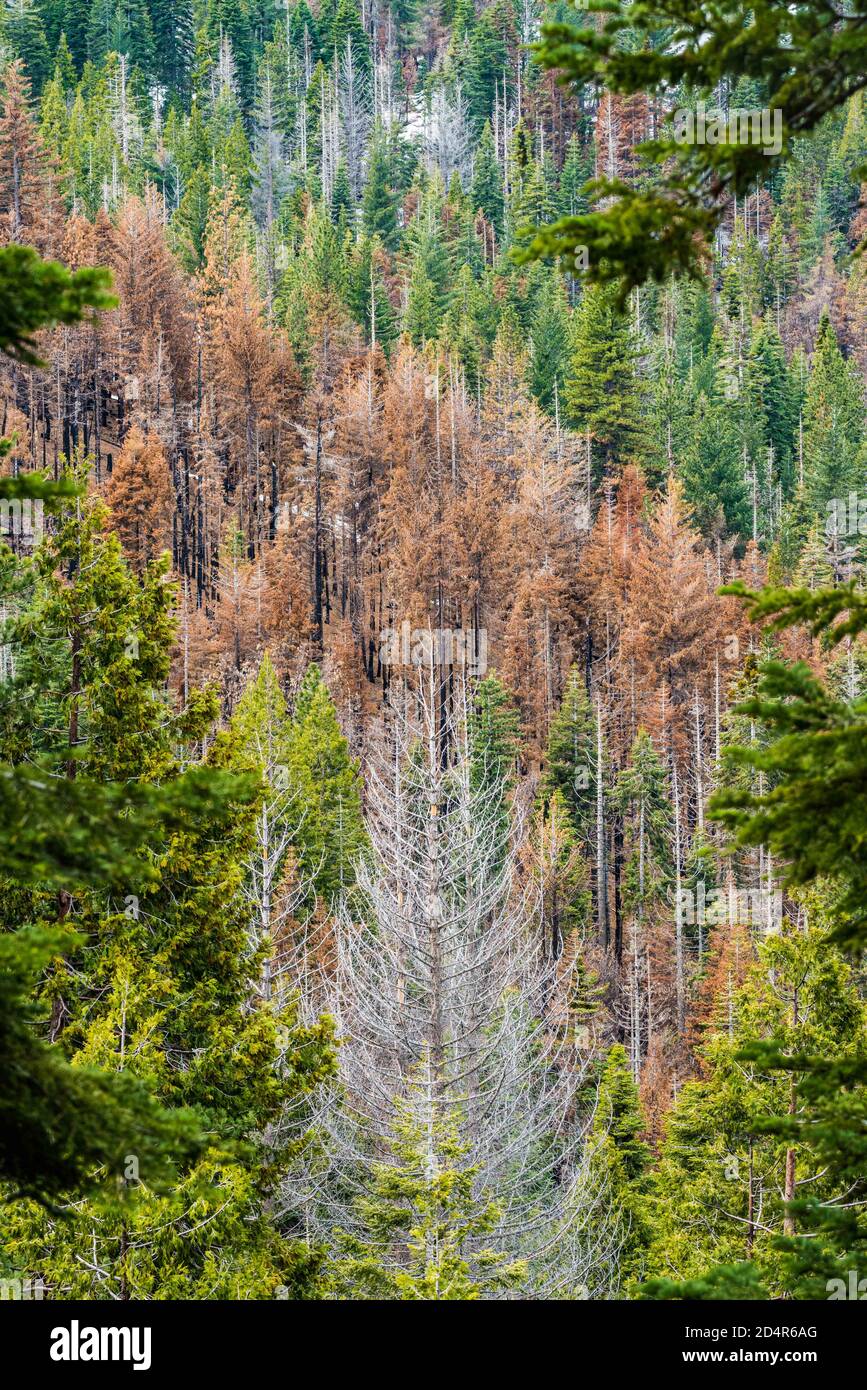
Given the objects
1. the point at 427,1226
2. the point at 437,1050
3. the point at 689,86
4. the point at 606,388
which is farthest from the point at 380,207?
the point at 689,86

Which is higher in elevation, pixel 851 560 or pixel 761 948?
pixel 851 560

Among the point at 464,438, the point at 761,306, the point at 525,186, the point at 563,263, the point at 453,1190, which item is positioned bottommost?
the point at 453,1190

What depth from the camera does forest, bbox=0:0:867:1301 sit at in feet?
18.5

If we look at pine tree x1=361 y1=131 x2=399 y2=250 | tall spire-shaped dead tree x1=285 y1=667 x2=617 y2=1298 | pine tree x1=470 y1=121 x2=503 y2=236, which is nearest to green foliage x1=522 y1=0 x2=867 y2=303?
tall spire-shaped dead tree x1=285 y1=667 x2=617 y2=1298

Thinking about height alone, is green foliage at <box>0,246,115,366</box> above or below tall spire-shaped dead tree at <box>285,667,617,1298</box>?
above

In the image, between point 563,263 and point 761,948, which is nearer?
point 563,263

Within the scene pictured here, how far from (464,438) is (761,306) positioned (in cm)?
4008

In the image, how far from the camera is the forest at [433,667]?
5.63 m

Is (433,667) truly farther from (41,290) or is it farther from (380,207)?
(380,207)

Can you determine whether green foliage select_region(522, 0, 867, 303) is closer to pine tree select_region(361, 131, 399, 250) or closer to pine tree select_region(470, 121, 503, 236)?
pine tree select_region(361, 131, 399, 250)

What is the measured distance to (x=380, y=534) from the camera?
6394cm

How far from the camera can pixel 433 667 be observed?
29359 mm
